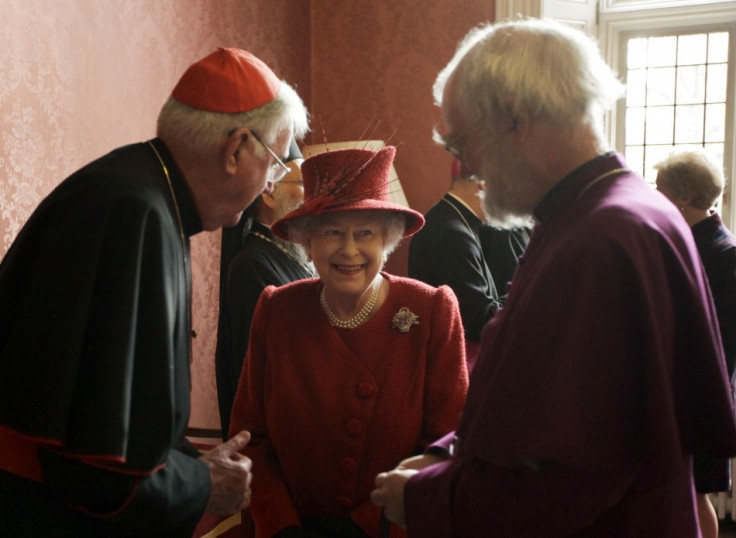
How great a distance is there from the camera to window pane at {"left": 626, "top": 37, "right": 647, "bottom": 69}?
5133mm

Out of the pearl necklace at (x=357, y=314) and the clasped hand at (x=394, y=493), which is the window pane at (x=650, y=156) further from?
→ the clasped hand at (x=394, y=493)

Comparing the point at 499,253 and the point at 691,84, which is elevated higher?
the point at 691,84

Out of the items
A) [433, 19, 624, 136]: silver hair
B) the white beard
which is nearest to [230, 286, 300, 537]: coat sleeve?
the white beard

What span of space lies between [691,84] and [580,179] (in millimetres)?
4250

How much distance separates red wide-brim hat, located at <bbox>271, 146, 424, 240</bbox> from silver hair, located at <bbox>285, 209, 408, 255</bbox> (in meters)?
0.03

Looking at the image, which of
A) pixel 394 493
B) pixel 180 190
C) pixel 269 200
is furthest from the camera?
pixel 269 200

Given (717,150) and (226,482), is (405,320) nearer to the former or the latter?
(226,482)

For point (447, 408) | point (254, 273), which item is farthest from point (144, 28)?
point (447, 408)

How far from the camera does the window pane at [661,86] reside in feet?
16.8

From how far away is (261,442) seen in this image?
6.48 ft

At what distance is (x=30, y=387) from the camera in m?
1.27

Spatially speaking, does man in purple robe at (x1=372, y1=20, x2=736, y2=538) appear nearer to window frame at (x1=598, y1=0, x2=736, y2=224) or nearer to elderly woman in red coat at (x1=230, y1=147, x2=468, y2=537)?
elderly woman in red coat at (x1=230, y1=147, x2=468, y2=537)

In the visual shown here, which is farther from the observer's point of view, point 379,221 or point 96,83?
point 96,83

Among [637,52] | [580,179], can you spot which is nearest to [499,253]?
[580,179]
